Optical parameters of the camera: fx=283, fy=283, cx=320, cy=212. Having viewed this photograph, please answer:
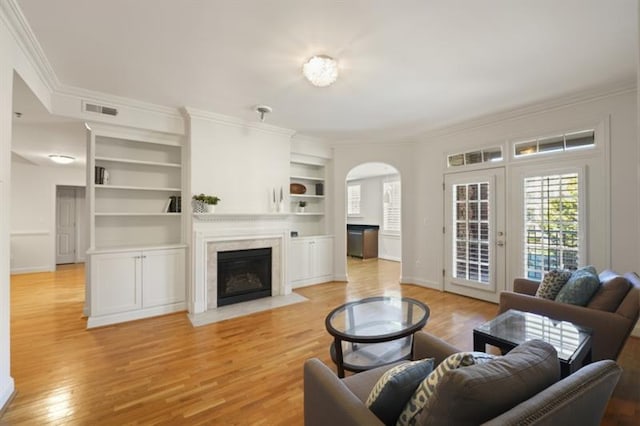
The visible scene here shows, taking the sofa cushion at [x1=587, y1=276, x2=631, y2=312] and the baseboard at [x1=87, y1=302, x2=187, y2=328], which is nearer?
the sofa cushion at [x1=587, y1=276, x2=631, y2=312]

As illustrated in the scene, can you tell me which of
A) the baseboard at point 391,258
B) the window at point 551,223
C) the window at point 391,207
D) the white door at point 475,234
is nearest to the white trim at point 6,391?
the white door at point 475,234

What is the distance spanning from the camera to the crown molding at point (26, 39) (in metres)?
1.95

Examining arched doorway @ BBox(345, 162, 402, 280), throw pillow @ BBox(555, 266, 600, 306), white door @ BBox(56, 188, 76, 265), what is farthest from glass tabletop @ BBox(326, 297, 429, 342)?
white door @ BBox(56, 188, 76, 265)

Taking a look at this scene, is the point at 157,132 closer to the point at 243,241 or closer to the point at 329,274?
the point at 243,241

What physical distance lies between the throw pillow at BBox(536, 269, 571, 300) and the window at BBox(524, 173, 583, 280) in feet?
3.59

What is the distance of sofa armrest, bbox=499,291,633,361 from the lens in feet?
6.95

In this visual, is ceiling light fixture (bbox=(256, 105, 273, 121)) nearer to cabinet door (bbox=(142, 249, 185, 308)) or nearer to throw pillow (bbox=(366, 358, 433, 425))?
cabinet door (bbox=(142, 249, 185, 308))

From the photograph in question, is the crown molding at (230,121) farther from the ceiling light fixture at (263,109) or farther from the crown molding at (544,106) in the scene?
the crown molding at (544,106)

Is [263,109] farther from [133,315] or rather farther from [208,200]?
[133,315]

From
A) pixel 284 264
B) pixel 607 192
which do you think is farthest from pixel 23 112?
pixel 607 192

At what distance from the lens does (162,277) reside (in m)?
3.78

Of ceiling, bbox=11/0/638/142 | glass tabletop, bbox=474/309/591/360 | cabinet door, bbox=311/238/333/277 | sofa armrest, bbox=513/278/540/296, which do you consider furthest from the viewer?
cabinet door, bbox=311/238/333/277

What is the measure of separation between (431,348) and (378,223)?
7187 mm

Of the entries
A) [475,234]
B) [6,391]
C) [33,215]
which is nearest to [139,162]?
[6,391]
